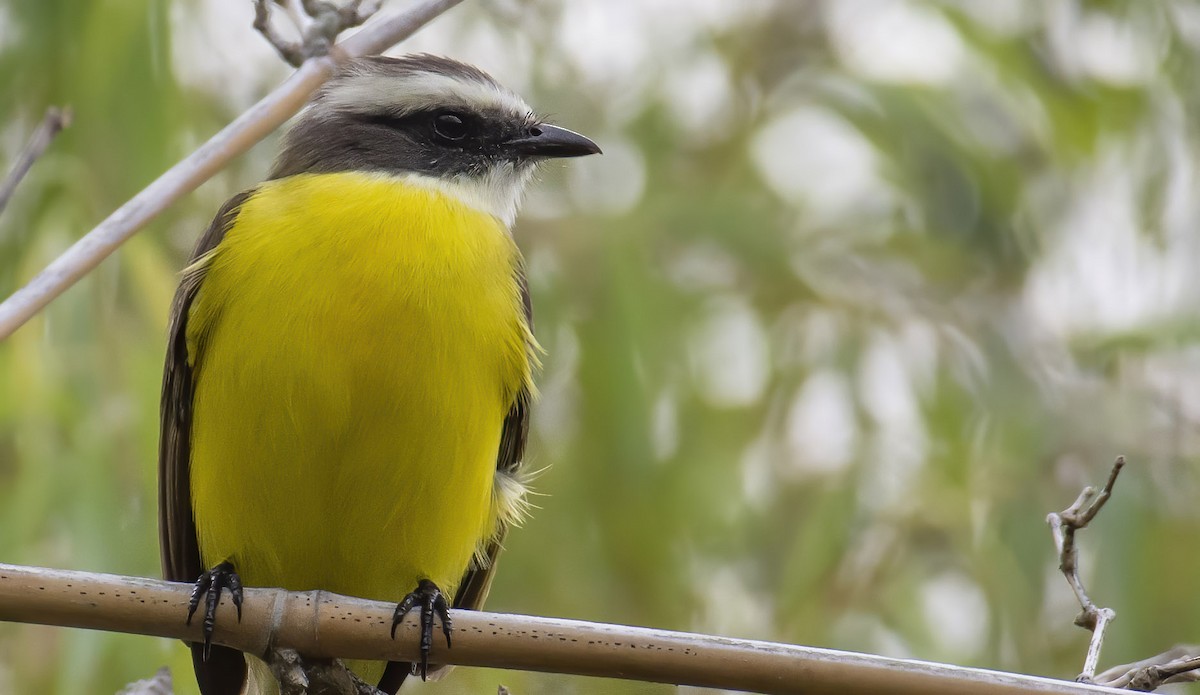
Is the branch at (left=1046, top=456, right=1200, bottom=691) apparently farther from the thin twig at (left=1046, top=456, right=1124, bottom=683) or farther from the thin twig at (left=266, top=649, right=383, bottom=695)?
the thin twig at (left=266, top=649, right=383, bottom=695)

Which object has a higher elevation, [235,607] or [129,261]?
[129,261]

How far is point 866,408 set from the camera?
526 centimetres

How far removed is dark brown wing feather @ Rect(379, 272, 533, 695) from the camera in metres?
3.82

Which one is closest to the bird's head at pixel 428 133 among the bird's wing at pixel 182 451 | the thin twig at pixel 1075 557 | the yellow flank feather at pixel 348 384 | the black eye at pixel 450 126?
the black eye at pixel 450 126

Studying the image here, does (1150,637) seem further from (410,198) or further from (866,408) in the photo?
(410,198)

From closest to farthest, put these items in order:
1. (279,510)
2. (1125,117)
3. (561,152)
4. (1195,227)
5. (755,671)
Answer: (755,671) → (279,510) → (561,152) → (1195,227) → (1125,117)

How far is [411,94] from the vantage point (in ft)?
12.9

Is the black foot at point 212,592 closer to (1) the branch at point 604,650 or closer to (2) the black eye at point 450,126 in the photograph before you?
(1) the branch at point 604,650

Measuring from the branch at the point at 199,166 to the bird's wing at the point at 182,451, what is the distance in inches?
18.0

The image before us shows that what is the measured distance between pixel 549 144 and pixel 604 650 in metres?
1.99

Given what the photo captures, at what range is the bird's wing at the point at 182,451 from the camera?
11.7ft

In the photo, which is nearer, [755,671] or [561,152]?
[755,671]

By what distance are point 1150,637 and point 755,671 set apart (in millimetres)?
2877

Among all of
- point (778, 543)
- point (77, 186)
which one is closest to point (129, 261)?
point (77, 186)
